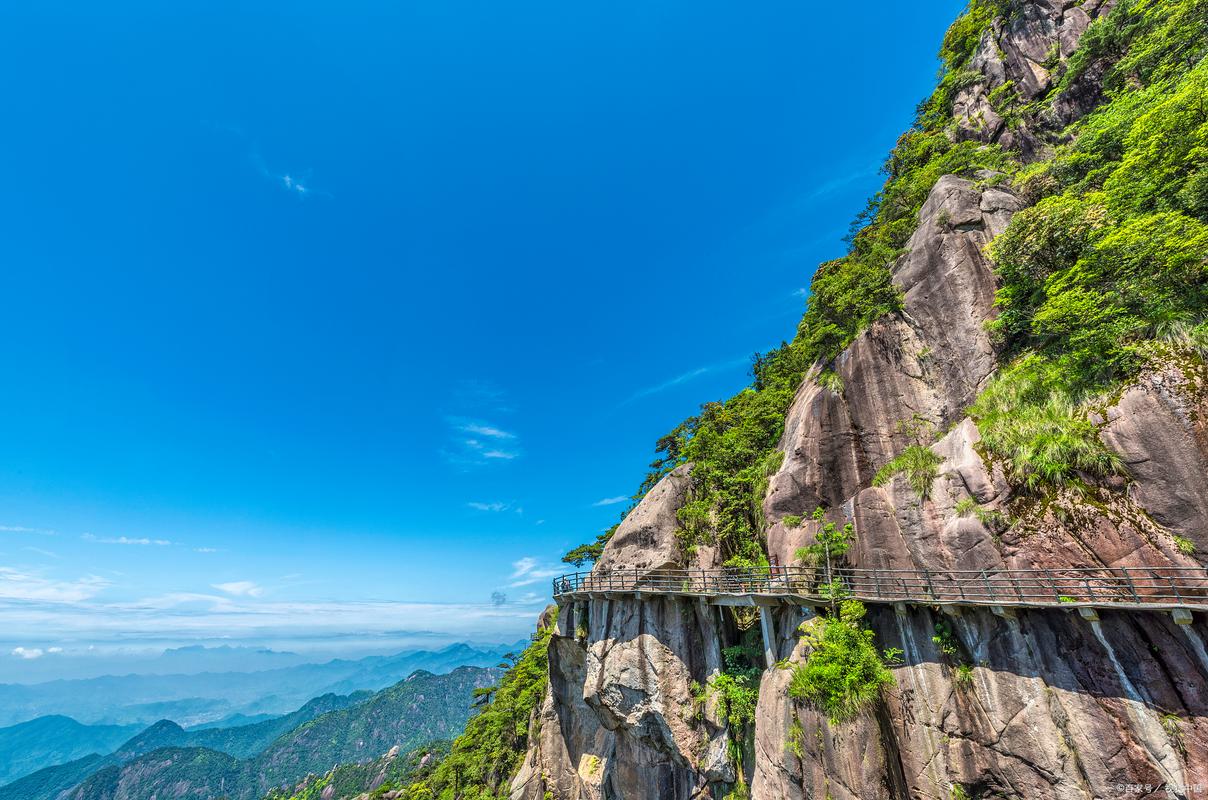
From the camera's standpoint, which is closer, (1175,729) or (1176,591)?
(1175,729)

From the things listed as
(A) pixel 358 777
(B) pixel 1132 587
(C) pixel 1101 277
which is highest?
(C) pixel 1101 277

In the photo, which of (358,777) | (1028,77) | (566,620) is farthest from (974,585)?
(358,777)

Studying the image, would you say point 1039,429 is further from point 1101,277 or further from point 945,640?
point 945,640

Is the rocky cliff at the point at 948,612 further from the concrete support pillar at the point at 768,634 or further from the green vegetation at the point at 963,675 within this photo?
the concrete support pillar at the point at 768,634

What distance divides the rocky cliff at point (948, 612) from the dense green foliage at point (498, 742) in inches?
475

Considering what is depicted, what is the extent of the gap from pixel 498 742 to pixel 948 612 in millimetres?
47183

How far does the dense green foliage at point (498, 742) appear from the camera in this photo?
44.5 metres

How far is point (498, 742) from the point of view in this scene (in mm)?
47844

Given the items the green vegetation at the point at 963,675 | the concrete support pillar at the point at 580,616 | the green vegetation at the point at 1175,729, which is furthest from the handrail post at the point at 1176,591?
the concrete support pillar at the point at 580,616

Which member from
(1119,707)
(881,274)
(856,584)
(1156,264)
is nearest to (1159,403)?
(1156,264)

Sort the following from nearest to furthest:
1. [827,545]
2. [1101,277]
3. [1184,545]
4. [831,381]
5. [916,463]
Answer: [1184,545] < [1101,277] < [916,463] < [827,545] < [831,381]

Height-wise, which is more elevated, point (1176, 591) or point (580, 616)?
point (1176, 591)

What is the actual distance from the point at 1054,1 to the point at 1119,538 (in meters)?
43.2

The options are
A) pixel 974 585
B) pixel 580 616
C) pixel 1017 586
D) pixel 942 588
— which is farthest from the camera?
pixel 580 616
